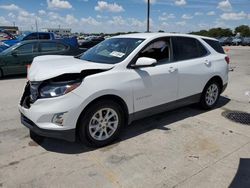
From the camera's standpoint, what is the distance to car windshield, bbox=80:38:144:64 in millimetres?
4059

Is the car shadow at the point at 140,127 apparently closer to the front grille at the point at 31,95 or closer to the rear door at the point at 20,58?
the front grille at the point at 31,95

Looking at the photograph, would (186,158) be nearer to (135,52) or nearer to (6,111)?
(135,52)

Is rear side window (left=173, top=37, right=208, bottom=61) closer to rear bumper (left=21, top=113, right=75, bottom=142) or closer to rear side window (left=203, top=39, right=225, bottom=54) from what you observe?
rear side window (left=203, top=39, right=225, bottom=54)

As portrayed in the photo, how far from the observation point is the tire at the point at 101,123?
3.54 meters

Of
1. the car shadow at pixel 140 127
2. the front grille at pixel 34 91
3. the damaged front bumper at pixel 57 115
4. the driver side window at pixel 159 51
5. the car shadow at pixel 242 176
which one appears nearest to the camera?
the car shadow at pixel 242 176

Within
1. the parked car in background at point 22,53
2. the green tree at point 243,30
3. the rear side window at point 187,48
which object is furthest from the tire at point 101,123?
the green tree at point 243,30

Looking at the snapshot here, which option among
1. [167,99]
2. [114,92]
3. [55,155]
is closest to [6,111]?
[55,155]

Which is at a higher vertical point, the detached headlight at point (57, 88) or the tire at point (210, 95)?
the detached headlight at point (57, 88)

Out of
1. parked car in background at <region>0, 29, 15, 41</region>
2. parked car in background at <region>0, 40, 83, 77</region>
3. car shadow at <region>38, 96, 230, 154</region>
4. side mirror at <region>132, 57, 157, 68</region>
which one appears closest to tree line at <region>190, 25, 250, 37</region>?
parked car in background at <region>0, 29, 15, 41</region>

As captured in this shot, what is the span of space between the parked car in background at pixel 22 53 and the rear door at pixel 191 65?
6.53 meters

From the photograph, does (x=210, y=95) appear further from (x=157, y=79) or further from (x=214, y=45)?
(x=157, y=79)

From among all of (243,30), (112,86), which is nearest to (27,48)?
(112,86)

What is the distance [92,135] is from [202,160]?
5.25 feet

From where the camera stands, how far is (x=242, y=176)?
307 cm
